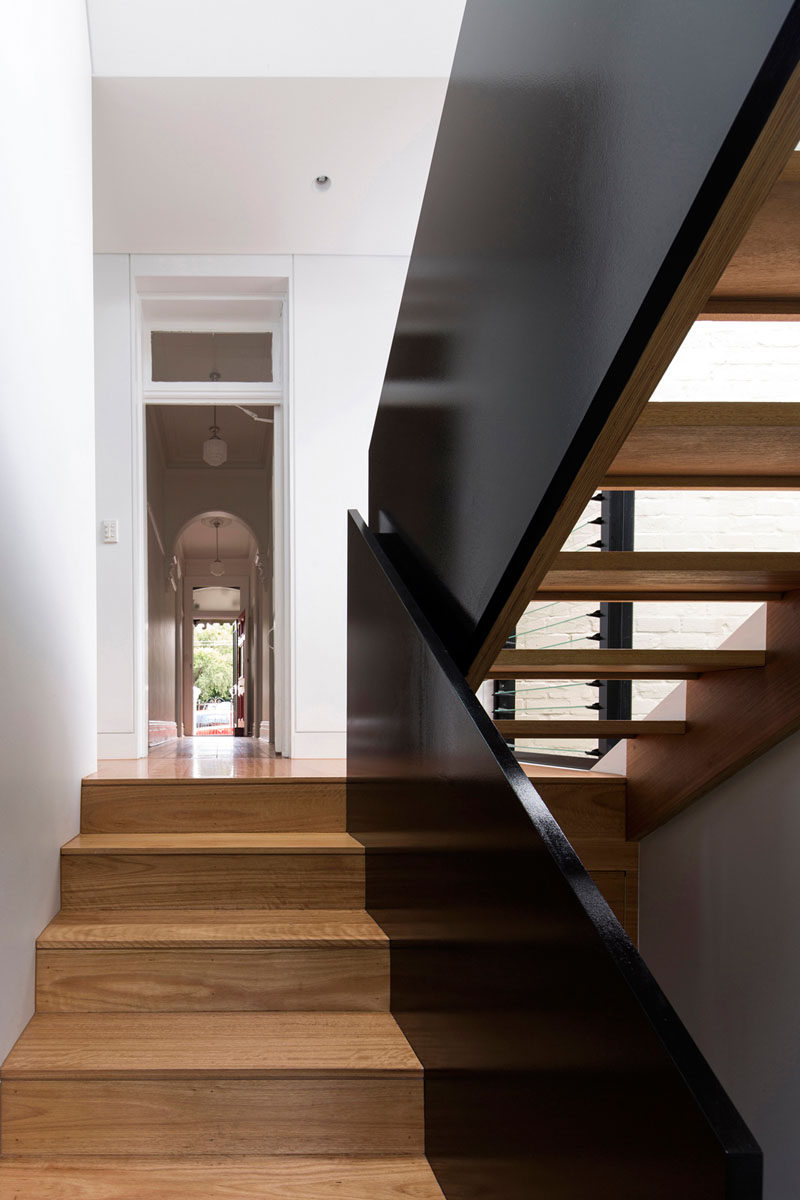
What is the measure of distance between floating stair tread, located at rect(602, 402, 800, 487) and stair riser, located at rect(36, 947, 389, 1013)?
1303 mm

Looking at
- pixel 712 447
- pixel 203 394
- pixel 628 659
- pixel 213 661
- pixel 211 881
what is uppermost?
pixel 203 394

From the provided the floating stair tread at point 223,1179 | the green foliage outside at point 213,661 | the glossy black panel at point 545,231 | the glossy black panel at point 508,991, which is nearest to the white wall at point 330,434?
the glossy black panel at point 508,991

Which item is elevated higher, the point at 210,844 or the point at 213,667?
the point at 210,844

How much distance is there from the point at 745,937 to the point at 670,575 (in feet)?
3.79

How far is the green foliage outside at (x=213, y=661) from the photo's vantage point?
2470 cm

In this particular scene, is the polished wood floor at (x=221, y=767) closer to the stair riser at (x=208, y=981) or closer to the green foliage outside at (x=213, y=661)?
the stair riser at (x=208, y=981)

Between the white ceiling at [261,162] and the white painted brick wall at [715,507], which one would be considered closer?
the white painted brick wall at [715,507]

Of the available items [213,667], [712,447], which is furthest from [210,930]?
[213,667]

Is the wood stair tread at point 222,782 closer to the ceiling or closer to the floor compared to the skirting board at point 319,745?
closer to the ceiling

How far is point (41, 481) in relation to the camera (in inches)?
94.0

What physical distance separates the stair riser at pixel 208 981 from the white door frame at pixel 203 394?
247 centimetres

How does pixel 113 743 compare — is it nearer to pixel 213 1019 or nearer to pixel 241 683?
pixel 213 1019

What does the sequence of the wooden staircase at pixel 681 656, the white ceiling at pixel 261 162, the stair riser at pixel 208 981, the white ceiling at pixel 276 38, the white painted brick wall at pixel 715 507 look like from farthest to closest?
the white ceiling at pixel 261 162, the white ceiling at pixel 276 38, the white painted brick wall at pixel 715 507, the stair riser at pixel 208 981, the wooden staircase at pixel 681 656

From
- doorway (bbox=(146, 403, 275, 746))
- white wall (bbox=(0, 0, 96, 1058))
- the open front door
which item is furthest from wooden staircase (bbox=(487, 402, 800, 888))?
the open front door
